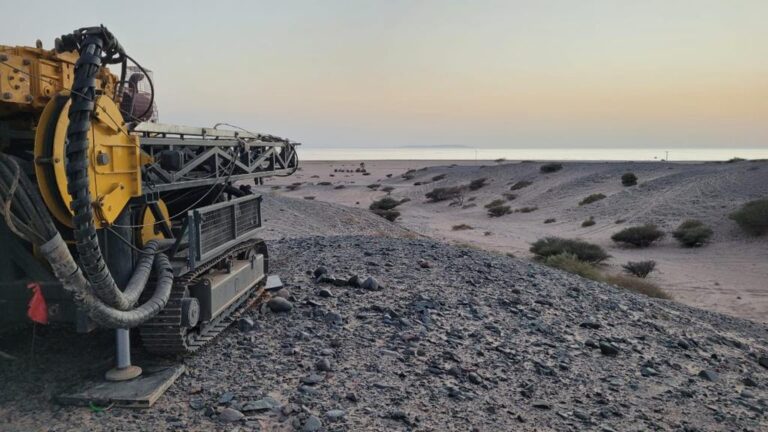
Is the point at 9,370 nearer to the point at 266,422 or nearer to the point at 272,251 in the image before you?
the point at 266,422

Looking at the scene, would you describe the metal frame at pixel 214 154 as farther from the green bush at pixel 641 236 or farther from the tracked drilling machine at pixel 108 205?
the green bush at pixel 641 236

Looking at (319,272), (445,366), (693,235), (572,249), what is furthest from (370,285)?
(693,235)

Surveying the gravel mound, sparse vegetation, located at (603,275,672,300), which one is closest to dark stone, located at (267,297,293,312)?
the gravel mound

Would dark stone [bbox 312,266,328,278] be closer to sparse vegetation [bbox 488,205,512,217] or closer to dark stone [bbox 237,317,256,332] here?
dark stone [bbox 237,317,256,332]

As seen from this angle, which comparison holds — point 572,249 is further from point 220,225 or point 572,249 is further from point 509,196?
point 509,196

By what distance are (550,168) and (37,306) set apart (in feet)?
157

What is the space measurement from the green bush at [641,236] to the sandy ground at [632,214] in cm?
48

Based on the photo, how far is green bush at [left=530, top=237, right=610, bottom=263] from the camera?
20.6m

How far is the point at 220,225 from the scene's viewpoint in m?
6.87

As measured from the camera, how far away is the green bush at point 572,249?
20578mm

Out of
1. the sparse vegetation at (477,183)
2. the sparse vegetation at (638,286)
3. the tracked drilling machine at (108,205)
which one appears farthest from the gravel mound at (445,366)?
the sparse vegetation at (477,183)

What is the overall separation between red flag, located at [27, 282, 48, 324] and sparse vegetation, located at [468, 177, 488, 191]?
148ft

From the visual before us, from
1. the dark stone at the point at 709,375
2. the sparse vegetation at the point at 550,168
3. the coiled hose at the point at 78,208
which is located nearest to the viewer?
the coiled hose at the point at 78,208

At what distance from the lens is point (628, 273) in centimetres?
1889
